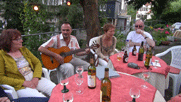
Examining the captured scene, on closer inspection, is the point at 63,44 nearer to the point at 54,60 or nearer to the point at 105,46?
the point at 54,60

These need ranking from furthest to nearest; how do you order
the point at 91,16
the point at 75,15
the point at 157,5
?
the point at 157,5
the point at 75,15
the point at 91,16

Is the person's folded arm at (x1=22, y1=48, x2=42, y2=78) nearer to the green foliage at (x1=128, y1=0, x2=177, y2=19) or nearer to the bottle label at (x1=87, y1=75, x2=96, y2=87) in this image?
the bottle label at (x1=87, y1=75, x2=96, y2=87)

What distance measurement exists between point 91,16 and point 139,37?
191cm

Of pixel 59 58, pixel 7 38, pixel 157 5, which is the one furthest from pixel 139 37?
pixel 157 5

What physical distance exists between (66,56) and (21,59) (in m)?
1.01

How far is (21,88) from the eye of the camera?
189 cm

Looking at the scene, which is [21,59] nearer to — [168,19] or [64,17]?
[64,17]

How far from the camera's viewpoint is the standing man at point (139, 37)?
342cm

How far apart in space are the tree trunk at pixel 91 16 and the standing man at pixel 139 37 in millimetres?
1508

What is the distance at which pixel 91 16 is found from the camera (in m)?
4.64

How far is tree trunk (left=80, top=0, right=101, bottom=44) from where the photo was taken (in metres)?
4.53

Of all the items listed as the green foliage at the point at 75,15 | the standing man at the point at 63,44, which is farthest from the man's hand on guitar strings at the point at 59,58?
the green foliage at the point at 75,15

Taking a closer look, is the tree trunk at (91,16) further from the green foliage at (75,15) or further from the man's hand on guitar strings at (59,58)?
the green foliage at (75,15)

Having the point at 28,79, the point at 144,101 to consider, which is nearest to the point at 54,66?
the point at 28,79
